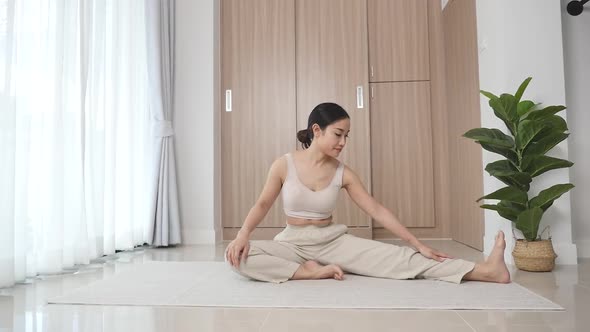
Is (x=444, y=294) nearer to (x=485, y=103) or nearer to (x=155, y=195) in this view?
(x=485, y=103)

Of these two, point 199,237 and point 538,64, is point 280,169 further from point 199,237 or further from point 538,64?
point 199,237

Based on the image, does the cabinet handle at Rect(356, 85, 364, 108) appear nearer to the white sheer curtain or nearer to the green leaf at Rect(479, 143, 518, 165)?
the green leaf at Rect(479, 143, 518, 165)

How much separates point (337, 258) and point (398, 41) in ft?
8.77

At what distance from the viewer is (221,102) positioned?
13.9ft

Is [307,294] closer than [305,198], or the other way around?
[307,294]

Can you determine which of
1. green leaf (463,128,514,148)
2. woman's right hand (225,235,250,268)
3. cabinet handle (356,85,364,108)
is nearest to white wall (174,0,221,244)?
cabinet handle (356,85,364,108)

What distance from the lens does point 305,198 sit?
2115 mm

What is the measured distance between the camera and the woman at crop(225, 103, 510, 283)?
198cm

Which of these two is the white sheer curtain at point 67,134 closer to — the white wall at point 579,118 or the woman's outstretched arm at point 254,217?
the woman's outstretched arm at point 254,217

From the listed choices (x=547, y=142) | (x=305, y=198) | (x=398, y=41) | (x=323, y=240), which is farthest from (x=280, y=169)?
(x=398, y=41)

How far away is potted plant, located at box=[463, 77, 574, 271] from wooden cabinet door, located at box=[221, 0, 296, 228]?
2.03 metres

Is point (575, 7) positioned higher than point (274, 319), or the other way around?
point (575, 7)

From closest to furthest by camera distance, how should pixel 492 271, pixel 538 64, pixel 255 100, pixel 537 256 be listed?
pixel 492 271 → pixel 537 256 → pixel 538 64 → pixel 255 100

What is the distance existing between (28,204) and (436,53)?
11.4ft
